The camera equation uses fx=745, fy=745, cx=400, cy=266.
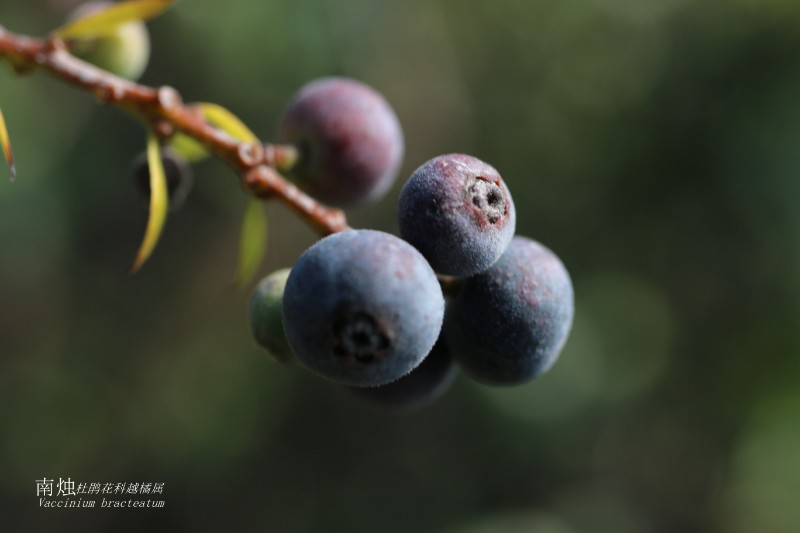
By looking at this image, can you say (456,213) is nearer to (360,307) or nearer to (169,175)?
(360,307)

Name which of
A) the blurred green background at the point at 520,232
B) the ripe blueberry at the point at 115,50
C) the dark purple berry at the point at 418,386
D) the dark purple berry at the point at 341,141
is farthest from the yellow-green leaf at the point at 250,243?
the blurred green background at the point at 520,232

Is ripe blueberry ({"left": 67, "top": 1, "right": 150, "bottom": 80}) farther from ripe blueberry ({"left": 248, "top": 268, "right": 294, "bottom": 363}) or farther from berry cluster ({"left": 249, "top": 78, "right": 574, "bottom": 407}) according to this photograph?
ripe blueberry ({"left": 248, "top": 268, "right": 294, "bottom": 363})

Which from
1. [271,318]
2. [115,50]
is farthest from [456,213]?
[115,50]

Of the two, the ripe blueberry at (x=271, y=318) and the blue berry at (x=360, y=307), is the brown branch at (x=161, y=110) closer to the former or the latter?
the ripe blueberry at (x=271, y=318)

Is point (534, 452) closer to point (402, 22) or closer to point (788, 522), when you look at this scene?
point (788, 522)

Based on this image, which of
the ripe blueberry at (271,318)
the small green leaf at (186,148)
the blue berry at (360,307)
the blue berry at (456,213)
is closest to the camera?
the blue berry at (360,307)

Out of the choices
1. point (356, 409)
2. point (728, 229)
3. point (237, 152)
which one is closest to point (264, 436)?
point (356, 409)

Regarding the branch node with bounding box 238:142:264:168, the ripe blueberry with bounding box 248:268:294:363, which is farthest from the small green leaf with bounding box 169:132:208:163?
the ripe blueberry with bounding box 248:268:294:363
